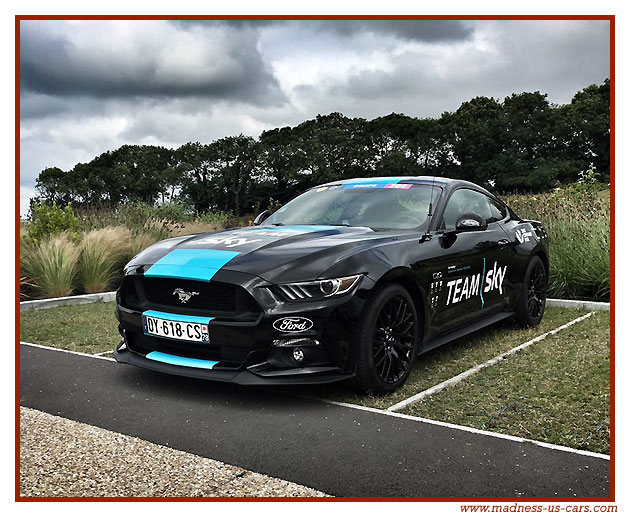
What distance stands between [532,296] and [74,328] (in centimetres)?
497

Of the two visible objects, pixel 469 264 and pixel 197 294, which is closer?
pixel 197 294

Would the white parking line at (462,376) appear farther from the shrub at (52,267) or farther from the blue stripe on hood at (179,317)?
the shrub at (52,267)

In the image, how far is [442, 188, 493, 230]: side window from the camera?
18.7ft

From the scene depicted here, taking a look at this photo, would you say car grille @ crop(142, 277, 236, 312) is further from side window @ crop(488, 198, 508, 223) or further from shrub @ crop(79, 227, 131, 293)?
shrub @ crop(79, 227, 131, 293)

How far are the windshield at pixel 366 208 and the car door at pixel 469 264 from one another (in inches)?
→ 9.4

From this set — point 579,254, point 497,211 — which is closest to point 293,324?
point 497,211

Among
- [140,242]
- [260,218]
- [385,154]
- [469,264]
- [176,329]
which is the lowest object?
[176,329]

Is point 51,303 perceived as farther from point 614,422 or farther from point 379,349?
point 614,422

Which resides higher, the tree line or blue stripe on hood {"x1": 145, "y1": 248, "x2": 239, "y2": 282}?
the tree line

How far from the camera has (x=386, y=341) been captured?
4.61 m

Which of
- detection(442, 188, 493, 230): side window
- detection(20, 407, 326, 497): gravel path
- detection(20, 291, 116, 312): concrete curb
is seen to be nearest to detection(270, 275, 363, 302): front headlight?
detection(20, 407, 326, 497): gravel path

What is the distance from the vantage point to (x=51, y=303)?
8.91m

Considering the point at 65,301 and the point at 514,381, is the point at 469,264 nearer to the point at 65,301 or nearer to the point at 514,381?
the point at 514,381

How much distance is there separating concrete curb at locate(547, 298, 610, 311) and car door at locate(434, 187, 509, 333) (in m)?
2.31
